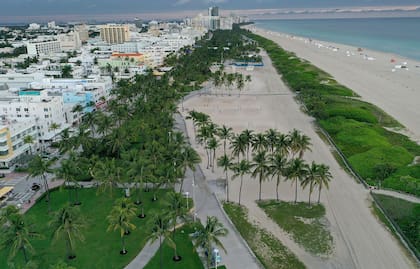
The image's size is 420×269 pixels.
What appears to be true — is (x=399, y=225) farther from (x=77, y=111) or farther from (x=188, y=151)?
(x=77, y=111)

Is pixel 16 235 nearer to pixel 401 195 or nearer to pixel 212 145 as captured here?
pixel 212 145

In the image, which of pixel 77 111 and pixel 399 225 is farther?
pixel 77 111

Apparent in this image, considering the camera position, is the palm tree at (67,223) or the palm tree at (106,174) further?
the palm tree at (106,174)

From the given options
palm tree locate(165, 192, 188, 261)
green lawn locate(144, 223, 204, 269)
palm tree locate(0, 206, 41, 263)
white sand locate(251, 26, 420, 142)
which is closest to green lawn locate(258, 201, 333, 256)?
green lawn locate(144, 223, 204, 269)

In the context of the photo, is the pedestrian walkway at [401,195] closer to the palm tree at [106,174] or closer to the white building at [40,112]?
the palm tree at [106,174]

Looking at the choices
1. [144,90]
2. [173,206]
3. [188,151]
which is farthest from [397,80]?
[173,206]

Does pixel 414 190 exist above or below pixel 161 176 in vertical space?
below

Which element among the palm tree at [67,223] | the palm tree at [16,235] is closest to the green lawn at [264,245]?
the palm tree at [67,223]
